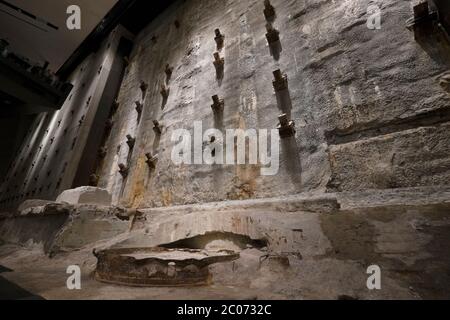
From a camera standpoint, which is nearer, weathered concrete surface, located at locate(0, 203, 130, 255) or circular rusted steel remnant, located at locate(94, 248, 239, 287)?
circular rusted steel remnant, located at locate(94, 248, 239, 287)

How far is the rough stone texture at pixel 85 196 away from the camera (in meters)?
3.13

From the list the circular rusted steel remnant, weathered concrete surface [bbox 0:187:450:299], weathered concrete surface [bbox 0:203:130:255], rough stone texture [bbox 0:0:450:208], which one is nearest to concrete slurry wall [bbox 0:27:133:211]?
rough stone texture [bbox 0:0:450:208]

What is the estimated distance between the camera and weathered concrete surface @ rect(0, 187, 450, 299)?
3.55 ft

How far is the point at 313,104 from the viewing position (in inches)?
88.0

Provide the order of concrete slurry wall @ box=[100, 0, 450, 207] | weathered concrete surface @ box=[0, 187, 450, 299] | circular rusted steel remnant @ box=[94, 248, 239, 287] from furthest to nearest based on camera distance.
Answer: concrete slurry wall @ box=[100, 0, 450, 207] < circular rusted steel remnant @ box=[94, 248, 239, 287] < weathered concrete surface @ box=[0, 187, 450, 299]

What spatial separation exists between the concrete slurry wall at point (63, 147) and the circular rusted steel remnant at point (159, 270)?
395 centimetres

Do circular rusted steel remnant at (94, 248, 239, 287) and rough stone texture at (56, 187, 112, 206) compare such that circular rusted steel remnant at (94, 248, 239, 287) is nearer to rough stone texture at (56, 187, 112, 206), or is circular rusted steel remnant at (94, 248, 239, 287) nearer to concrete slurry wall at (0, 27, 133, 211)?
rough stone texture at (56, 187, 112, 206)

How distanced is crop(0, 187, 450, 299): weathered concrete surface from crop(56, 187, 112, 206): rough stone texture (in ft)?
3.99

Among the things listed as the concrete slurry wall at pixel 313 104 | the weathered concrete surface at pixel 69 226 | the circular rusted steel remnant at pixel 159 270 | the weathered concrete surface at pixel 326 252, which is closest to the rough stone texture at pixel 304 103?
the concrete slurry wall at pixel 313 104

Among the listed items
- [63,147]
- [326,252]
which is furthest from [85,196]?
[63,147]

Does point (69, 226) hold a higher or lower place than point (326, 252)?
higher

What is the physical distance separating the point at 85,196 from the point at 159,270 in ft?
7.59

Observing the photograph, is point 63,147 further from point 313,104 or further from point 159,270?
point 313,104
